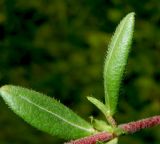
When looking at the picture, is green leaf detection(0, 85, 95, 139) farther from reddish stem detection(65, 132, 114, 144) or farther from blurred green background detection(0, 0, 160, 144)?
blurred green background detection(0, 0, 160, 144)

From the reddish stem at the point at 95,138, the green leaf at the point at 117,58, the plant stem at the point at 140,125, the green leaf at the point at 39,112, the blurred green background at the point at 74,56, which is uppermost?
the blurred green background at the point at 74,56

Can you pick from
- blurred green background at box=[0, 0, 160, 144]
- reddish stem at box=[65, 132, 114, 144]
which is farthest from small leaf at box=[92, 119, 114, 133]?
blurred green background at box=[0, 0, 160, 144]

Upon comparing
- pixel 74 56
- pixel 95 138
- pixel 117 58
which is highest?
pixel 74 56

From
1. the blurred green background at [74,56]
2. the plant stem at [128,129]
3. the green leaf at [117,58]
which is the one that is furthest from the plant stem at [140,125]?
the blurred green background at [74,56]

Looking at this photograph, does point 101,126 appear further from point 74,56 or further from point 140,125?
point 74,56

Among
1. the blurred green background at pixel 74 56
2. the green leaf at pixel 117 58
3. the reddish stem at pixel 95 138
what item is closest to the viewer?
the reddish stem at pixel 95 138

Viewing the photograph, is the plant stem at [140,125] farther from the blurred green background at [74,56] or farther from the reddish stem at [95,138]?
the blurred green background at [74,56]


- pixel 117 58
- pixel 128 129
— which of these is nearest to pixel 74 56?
pixel 117 58
